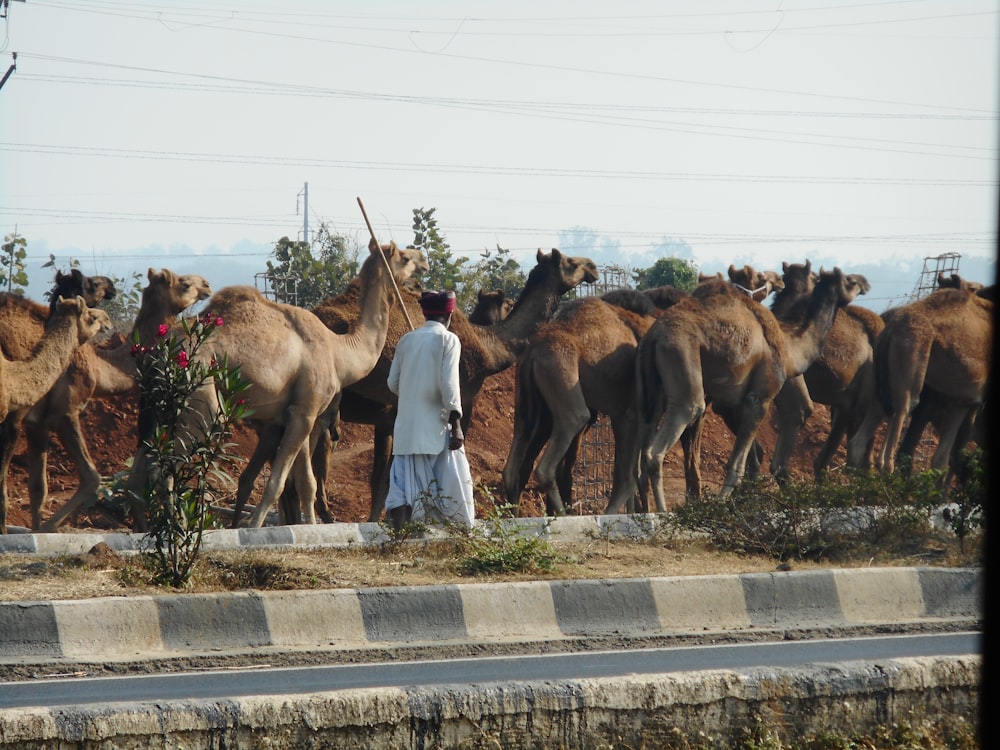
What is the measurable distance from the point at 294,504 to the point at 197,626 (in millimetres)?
7007

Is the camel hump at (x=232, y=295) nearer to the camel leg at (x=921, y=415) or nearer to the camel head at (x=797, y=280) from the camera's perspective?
the camel head at (x=797, y=280)

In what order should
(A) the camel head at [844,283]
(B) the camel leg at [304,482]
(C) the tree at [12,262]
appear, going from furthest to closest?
1. (C) the tree at [12,262]
2. (A) the camel head at [844,283]
3. (B) the camel leg at [304,482]

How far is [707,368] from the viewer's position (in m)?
16.0

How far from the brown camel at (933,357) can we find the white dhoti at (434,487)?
8984 mm

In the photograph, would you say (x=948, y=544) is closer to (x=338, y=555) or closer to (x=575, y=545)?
(x=575, y=545)

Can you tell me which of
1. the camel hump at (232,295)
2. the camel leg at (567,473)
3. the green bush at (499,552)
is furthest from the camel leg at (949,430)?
the green bush at (499,552)

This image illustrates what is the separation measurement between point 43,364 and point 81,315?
65cm

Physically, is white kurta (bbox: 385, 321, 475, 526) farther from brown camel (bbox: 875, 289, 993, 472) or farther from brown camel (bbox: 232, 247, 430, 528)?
brown camel (bbox: 875, 289, 993, 472)

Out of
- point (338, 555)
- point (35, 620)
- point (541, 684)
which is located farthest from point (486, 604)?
point (541, 684)

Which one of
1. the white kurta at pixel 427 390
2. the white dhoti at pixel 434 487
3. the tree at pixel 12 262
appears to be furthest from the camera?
the tree at pixel 12 262

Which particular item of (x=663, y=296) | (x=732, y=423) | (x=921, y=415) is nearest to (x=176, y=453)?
(x=732, y=423)

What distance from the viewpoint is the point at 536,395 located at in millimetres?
15938

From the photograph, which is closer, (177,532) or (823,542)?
(177,532)

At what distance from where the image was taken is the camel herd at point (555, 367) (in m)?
13.6
